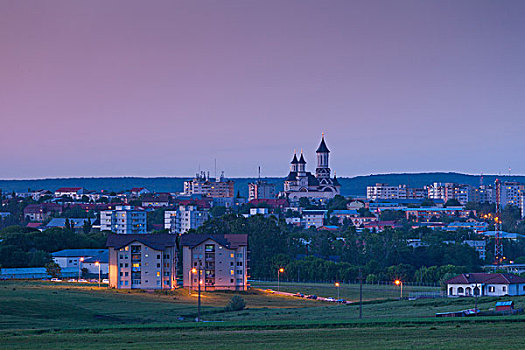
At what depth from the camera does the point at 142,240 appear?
9744cm

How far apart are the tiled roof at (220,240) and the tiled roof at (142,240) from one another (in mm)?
1803

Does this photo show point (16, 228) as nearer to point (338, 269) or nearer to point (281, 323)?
point (338, 269)

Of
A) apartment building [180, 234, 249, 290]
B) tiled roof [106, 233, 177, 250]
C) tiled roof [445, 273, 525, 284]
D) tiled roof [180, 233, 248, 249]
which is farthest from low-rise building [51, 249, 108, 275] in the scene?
tiled roof [445, 273, 525, 284]

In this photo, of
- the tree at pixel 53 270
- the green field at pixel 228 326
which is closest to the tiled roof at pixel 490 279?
the green field at pixel 228 326

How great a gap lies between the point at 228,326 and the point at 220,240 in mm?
50900

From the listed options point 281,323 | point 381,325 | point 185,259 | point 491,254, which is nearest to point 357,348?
point 381,325

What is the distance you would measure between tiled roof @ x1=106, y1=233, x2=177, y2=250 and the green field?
16538 millimetres

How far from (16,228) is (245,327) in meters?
106

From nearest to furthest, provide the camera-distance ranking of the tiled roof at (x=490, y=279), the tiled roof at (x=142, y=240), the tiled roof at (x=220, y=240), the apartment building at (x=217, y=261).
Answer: the tiled roof at (x=490, y=279) < the tiled roof at (x=142, y=240) < the apartment building at (x=217, y=261) < the tiled roof at (x=220, y=240)

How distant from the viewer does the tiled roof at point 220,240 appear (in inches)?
3954

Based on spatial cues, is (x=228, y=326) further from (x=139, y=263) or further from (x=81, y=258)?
(x=81, y=258)

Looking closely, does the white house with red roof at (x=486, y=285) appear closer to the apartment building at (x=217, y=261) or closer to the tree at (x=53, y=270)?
the apartment building at (x=217, y=261)

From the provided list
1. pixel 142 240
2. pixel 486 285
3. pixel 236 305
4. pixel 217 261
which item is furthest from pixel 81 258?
pixel 486 285

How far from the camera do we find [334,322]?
5084cm
